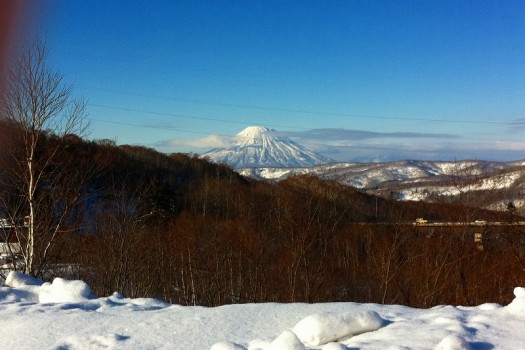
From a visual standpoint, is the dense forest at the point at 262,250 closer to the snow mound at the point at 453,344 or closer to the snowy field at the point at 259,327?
the snowy field at the point at 259,327

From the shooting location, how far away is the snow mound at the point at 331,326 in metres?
3.72

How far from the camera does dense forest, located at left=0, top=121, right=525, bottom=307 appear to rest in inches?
453

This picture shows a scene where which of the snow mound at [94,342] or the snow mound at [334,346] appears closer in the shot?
the snow mound at [334,346]

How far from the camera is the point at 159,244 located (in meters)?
20.0

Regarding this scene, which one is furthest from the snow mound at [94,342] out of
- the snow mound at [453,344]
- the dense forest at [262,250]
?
the dense forest at [262,250]

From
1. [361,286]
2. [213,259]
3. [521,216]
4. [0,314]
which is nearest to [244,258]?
[213,259]

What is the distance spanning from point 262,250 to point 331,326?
1498 cm

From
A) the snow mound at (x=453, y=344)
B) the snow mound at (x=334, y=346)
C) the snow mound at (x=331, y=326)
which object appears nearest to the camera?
the snow mound at (x=453, y=344)

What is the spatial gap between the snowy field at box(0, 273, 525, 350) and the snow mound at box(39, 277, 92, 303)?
1.17 ft

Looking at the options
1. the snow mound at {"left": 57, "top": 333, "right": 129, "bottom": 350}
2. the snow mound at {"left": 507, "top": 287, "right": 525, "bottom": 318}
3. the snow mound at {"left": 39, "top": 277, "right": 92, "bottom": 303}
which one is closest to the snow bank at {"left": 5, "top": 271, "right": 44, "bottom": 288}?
the snow mound at {"left": 39, "top": 277, "right": 92, "bottom": 303}

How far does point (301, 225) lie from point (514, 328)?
13.9m

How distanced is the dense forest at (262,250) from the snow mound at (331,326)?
23.8 feet

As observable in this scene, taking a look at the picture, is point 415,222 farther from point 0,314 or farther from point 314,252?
point 0,314

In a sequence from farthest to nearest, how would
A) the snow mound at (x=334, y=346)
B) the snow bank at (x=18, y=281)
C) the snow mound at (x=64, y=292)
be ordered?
the snow bank at (x=18, y=281), the snow mound at (x=64, y=292), the snow mound at (x=334, y=346)
